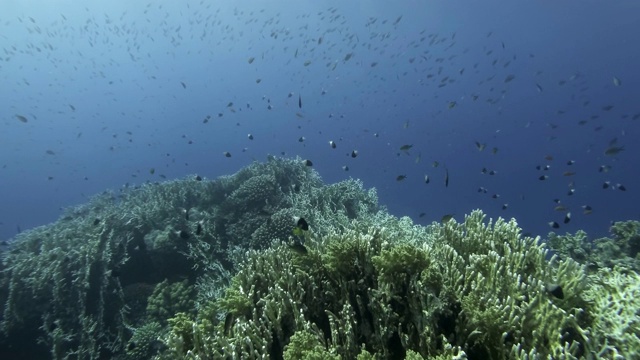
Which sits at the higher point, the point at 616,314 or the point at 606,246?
the point at 606,246

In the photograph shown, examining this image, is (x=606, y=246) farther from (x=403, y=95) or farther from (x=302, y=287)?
(x=403, y=95)

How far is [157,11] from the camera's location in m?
92.8

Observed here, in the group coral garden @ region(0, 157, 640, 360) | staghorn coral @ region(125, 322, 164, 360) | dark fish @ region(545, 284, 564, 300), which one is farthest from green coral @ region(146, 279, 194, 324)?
dark fish @ region(545, 284, 564, 300)

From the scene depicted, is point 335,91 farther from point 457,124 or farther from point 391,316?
point 391,316

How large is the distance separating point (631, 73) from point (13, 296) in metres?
148

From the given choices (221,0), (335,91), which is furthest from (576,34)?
(221,0)

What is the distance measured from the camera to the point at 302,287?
4.77 metres

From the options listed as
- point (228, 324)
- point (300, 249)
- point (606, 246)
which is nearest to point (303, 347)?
point (228, 324)

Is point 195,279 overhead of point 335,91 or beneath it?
beneath

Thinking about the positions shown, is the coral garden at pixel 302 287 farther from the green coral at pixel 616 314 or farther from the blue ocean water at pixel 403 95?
the blue ocean water at pixel 403 95

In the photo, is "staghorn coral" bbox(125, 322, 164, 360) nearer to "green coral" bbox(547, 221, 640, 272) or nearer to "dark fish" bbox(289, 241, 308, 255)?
"dark fish" bbox(289, 241, 308, 255)

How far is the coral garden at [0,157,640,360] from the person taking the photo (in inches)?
145

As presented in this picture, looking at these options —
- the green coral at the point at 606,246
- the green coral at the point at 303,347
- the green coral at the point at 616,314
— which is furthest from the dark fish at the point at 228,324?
the green coral at the point at 606,246

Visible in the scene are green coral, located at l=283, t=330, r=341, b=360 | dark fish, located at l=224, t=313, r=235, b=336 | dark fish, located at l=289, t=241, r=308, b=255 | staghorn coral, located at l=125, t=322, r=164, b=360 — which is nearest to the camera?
green coral, located at l=283, t=330, r=341, b=360
